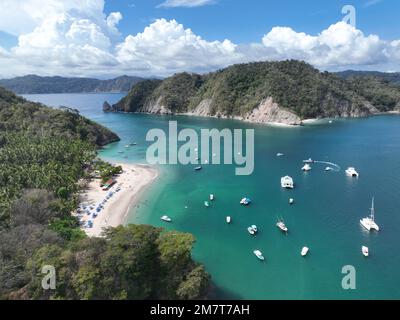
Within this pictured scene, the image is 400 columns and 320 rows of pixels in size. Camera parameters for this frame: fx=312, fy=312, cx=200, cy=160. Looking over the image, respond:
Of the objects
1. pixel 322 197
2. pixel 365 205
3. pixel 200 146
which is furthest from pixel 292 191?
pixel 200 146

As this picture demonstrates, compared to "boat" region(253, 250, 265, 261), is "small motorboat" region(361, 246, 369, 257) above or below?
above

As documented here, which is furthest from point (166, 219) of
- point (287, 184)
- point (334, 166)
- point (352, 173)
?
point (334, 166)

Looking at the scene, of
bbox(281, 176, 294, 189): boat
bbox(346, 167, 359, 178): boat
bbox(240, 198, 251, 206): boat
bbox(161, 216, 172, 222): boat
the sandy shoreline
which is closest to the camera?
the sandy shoreline

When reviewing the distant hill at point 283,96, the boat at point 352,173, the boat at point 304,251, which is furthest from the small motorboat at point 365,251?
the distant hill at point 283,96

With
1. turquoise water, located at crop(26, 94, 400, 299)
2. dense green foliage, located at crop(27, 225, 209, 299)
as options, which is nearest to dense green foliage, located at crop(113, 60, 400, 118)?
turquoise water, located at crop(26, 94, 400, 299)

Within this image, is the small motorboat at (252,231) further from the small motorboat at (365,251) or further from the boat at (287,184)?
the boat at (287,184)

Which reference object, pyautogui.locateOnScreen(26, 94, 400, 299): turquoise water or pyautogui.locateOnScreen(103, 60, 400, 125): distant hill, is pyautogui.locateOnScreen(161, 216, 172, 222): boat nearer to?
pyautogui.locateOnScreen(26, 94, 400, 299): turquoise water

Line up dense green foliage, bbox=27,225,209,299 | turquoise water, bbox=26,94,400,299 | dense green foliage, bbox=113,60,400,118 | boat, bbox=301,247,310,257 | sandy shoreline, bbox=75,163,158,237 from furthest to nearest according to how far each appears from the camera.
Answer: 1. dense green foliage, bbox=113,60,400,118
2. sandy shoreline, bbox=75,163,158,237
3. boat, bbox=301,247,310,257
4. turquoise water, bbox=26,94,400,299
5. dense green foliage, bbox=27,225,209,299
